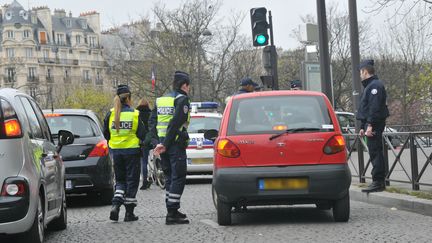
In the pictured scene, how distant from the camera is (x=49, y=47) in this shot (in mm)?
120688

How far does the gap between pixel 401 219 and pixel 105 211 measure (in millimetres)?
4498

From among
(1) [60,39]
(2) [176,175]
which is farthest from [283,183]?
(1) [60,39]

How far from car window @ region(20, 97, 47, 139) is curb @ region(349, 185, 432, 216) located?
487 cm

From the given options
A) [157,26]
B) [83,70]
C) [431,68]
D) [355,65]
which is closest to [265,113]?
[355,65]

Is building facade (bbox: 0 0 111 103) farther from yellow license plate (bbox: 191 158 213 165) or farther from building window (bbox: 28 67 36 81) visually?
yellow license plate (bbox: 191 158 213 165)

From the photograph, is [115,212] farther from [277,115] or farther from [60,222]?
[277,115]

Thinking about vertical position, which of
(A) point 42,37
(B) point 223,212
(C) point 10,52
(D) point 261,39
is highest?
(A) point 42,37

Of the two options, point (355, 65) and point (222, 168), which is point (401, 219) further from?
point (355, 65)

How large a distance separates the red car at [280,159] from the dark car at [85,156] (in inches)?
135

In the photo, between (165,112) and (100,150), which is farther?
(100,150)

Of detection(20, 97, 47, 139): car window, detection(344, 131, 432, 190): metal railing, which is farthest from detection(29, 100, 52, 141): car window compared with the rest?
detection(344, 131, 432, 190): metal railing

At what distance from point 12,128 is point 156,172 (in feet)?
30.3

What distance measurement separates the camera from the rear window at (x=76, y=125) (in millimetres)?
11945

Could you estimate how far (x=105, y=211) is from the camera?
11297 mm
